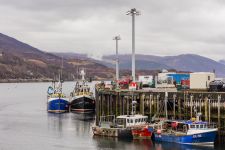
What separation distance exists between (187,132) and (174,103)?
747 centimetres

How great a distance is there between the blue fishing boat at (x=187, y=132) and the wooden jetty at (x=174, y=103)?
245 cm

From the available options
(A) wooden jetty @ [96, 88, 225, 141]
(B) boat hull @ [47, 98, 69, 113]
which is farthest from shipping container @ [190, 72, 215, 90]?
(B) boat hull @ [47, 98, 69, 113]

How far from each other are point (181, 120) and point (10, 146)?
76.2ft

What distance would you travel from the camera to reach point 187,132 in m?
62.5

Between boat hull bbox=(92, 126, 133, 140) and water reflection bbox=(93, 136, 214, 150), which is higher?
boat hull bbox=(92, 126, 133, 140)

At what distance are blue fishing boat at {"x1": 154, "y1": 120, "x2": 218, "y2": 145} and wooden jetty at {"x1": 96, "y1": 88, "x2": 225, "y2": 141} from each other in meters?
2.45

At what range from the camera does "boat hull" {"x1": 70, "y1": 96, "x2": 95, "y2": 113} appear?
380 feet

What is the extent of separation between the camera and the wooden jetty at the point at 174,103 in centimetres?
6469

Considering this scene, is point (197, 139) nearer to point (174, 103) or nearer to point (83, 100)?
point (174, 103)

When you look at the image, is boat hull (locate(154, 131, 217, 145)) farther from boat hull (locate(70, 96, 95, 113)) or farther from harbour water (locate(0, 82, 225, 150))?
boat hull (locate(70, 96, 95, 113))

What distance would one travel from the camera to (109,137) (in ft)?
229

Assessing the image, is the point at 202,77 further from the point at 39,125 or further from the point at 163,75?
the point at 39,125

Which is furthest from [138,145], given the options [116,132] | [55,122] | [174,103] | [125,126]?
[55,122]

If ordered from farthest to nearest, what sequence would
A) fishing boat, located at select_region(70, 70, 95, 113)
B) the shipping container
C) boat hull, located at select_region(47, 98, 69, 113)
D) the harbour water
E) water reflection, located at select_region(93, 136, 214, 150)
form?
boat hull, located at select_region(47, 98, 69, 113) → fishing boat, located at select_region(70, 70, 95, 113) → the shipping container → the harbour water → water reflection, located at select_region(93, 136, 214, 150)
